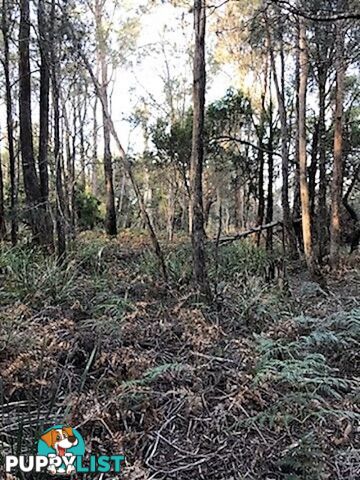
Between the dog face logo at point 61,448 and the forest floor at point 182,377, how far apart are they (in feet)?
0.24

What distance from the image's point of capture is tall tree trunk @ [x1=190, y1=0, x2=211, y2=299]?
5.08 meters

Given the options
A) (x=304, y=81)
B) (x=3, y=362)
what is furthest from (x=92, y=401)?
(x=304, y=81)

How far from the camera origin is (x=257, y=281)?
616 cm

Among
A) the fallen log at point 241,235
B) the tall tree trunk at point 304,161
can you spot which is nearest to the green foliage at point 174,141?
the fallen log at point 241,235

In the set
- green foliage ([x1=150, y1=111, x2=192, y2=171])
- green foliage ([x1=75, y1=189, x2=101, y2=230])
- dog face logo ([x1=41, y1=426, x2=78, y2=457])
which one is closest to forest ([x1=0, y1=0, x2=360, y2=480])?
dog face logo ([x1=41, y1=426, x2=78, y2=457])

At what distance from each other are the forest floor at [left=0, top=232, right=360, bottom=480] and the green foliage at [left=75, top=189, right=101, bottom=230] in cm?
921

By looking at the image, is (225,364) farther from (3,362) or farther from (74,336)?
(3,362)

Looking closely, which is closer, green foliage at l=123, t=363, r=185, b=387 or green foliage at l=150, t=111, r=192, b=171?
green foliage at l=123, t=363, r=185, b=387

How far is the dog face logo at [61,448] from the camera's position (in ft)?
6.92

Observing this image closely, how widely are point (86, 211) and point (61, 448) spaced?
43.3 feet

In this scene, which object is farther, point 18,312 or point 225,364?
point 18,312

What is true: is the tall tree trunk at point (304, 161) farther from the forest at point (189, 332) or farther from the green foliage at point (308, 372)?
the green foliage at point (308, 372)

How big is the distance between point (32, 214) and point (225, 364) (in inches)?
195

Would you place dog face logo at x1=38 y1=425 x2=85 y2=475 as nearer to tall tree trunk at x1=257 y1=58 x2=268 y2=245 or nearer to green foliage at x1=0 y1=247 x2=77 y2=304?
green foliage at x1=0 y1=247 x2=77 y2=304
